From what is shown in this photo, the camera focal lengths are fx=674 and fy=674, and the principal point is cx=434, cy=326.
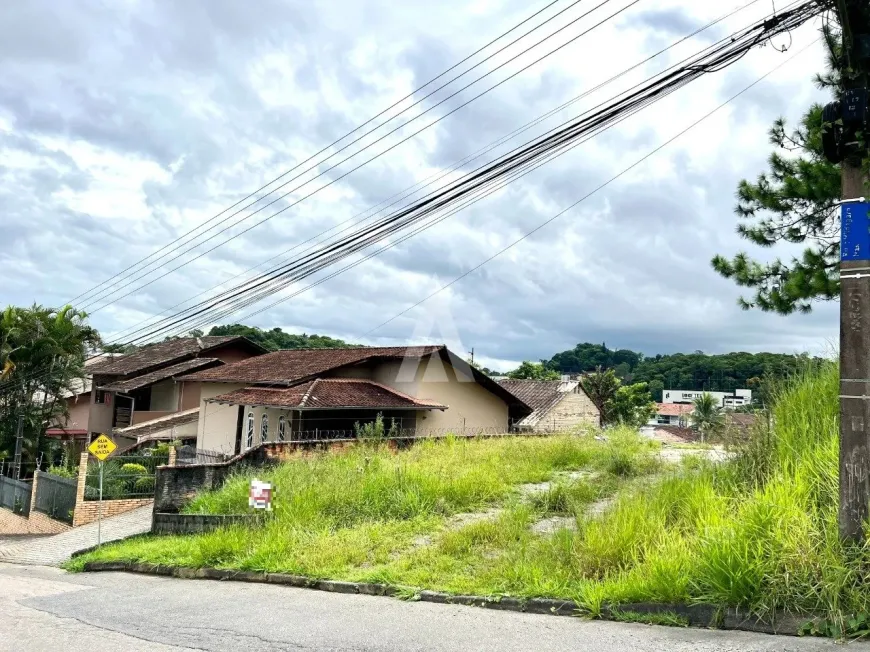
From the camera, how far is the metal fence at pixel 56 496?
19.4 metres

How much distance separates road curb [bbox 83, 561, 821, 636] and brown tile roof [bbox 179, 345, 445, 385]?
14.5 meters

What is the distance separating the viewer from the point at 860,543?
5305mm

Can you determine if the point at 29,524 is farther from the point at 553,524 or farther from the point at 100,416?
the point at 553,524

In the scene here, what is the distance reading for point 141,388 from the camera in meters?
32.0

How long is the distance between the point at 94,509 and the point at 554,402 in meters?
23.0

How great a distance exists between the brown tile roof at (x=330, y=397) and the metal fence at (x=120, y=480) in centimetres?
352

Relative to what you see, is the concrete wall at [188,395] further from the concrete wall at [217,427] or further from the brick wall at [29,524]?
the brick wall at [29,524]

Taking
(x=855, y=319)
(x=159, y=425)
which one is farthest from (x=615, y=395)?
(x=855, y=319)

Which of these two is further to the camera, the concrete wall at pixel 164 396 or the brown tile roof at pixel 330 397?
the concrete wall at pixel 164 396

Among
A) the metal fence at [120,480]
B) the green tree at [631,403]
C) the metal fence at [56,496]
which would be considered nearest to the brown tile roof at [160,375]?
the metal fence at [56,496]

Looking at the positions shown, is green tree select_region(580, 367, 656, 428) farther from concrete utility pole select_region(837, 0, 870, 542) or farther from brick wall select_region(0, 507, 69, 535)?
concrete utility pole select_region(837, 0, 870, 542)

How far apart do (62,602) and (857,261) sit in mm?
10592

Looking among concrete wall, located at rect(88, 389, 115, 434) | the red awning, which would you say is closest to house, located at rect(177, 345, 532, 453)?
concrete wall, located at rect(88, 389, 115, 434)

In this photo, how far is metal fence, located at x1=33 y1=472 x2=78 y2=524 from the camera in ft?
63.8
